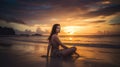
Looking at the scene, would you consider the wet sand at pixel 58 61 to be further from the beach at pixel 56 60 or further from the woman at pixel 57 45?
the woman at pixel 57 45

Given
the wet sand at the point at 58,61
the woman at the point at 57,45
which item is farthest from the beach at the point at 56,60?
the woman at the point at 57,45

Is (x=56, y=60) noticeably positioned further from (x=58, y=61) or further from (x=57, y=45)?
(x=57, y=45)

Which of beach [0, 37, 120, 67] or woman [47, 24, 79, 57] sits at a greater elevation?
woman [47, 24, 79, 57]

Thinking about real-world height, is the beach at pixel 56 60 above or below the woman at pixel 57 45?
below

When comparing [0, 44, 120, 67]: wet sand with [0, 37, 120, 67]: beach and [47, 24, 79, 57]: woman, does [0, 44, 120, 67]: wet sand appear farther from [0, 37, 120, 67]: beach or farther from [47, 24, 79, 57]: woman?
[47, 24, 79, 57]: woman

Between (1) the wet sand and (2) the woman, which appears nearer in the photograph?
(1) the wet sand

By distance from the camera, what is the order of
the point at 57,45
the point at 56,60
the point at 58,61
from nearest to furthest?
the point at 58,61 → the point at 56,60 → the point at 57,45

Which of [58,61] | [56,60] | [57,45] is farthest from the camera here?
[57,45]

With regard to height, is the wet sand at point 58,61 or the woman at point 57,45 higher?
the woman at point 57,45

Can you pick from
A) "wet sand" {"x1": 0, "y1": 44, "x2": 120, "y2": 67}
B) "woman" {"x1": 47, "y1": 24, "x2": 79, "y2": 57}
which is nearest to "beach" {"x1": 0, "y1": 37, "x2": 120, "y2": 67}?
"wet sand" {"x1": 0, "y1": 44, "x2": 120, "y2": 67}

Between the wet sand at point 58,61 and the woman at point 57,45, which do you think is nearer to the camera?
the wet sand at point 58,61

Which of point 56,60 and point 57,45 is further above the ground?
point 57,45

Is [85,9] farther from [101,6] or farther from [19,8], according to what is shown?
[19,8]

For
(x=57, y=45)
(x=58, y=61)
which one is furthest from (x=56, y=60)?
(x=57, y=45)
